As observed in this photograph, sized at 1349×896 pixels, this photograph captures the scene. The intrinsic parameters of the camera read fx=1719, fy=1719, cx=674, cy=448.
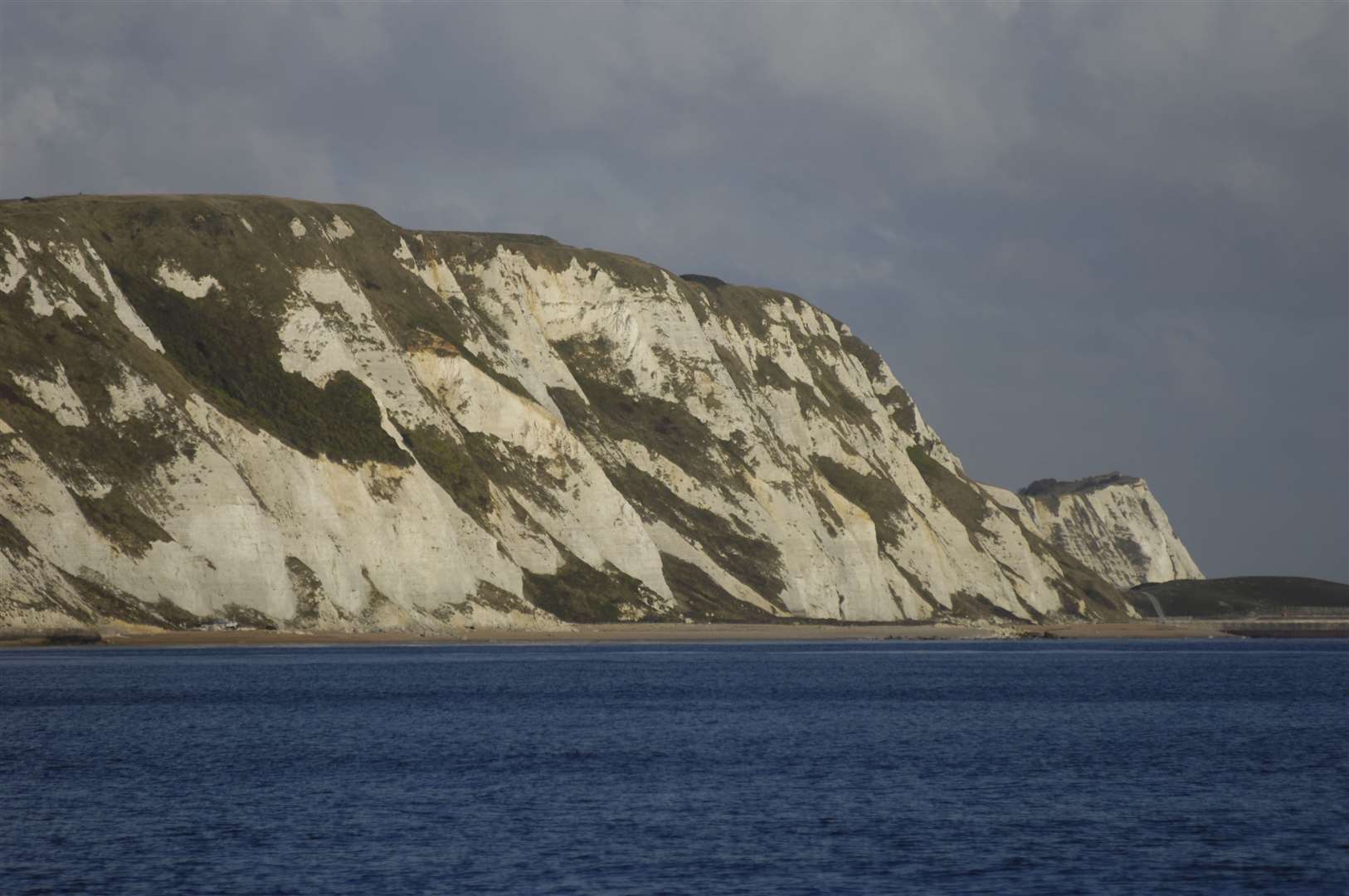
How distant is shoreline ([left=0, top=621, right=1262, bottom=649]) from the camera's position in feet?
340

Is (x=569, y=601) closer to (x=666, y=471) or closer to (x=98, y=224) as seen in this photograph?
(x=666, y=471)

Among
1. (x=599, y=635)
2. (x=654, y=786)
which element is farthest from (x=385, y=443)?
(x=654, y=786)

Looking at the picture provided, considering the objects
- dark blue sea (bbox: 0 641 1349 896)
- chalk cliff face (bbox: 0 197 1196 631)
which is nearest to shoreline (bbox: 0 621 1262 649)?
chalk cliff face (bbox: 0 197 1196 631)

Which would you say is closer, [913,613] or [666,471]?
[666,471]

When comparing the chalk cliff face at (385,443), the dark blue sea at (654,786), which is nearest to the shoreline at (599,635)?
the chalk cliff face at (385,443)

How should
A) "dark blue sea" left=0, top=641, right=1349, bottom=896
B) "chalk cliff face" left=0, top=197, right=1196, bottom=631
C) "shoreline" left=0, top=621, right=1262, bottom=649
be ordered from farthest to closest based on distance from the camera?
"chalk cliff face" left=0, top=197, right=1196, bottom=631
"shoreline" left=0, top=621, right=1262, bottom=649
"dark blue sea" left=0, top=641, right=1349, bottom=896

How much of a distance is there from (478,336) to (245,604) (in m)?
52.8

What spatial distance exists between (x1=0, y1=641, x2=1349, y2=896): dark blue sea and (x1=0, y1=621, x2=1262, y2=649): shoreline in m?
14.2

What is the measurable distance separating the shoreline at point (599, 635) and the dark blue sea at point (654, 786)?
14.2 metres

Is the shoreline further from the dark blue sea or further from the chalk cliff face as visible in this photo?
the dark blue sea

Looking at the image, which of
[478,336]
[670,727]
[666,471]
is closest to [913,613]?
[666,471]

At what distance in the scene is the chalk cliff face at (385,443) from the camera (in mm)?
111188

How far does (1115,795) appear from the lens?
44094 millimetres

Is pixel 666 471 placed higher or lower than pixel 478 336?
lower
